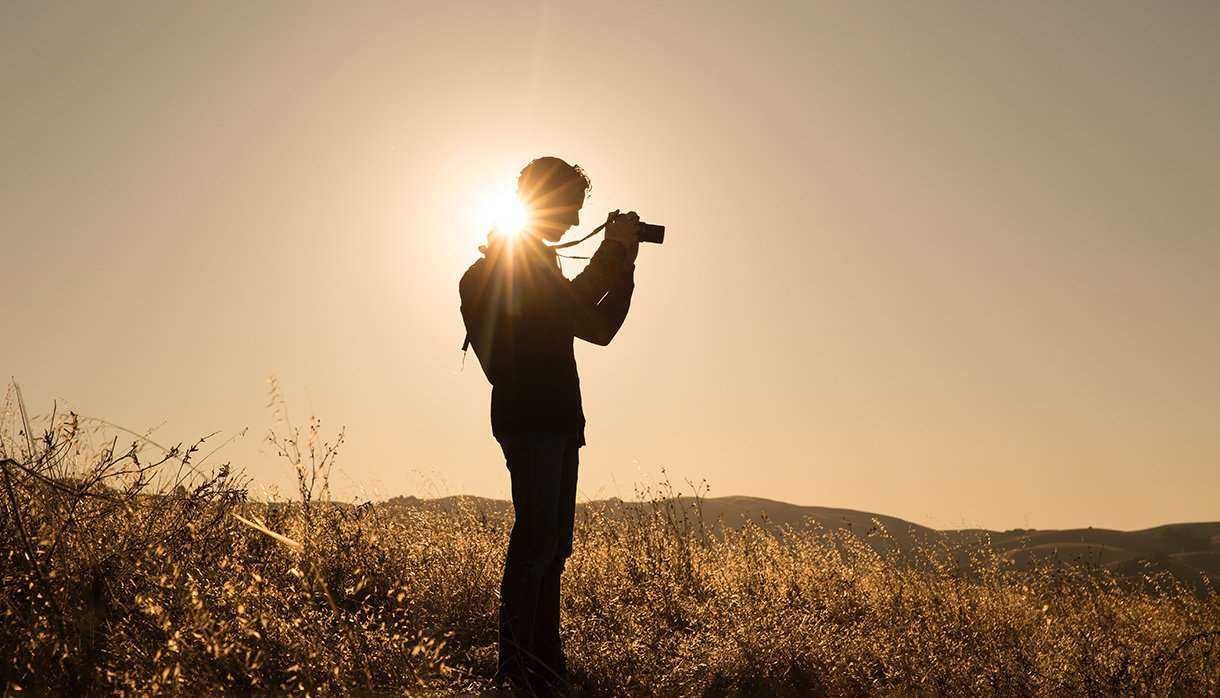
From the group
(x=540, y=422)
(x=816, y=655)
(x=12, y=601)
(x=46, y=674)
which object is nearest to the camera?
(x=46, y=674)

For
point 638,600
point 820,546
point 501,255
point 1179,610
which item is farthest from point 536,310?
point 1179,610

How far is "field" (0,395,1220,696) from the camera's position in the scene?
2.71 metres

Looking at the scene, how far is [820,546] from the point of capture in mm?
7066

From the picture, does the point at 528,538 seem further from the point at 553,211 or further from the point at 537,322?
the point at 553,211

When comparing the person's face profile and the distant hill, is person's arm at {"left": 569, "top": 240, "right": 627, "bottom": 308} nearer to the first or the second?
the person's face profile

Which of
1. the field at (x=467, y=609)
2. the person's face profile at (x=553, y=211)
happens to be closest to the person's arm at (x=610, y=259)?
→ the person's face profile at (x=553, y=211)

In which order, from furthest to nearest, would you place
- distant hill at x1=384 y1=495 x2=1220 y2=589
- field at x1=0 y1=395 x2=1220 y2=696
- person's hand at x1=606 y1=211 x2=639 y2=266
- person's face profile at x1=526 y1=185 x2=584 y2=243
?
distant hill at x1=384 y1=495 x2=1220 y2=589 < person's face profile at x1=526 y1=185 x2=584 y2=243 < person's hand at x1=606 y1=211 x2=639 y2=266 < field at x1=0 y1=395 x2=1220 y2=696

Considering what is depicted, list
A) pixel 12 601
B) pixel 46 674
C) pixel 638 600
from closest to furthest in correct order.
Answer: pixel 46 674
pixel 12 601
pixel 638 600

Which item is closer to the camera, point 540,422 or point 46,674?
point 46,674

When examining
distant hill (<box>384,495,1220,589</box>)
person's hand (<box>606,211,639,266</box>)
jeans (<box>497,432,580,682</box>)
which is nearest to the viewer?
jeans (<box>497,432,580,682</box>)

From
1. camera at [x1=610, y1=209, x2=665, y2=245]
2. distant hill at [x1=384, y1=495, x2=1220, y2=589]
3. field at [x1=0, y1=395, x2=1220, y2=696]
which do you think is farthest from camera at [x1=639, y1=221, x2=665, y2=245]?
distant hill at [x1=384, y1=495, x2=1220, y2=589]

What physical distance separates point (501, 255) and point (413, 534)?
3.09 metres

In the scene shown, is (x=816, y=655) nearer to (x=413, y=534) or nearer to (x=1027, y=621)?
(x=1027, y=621)

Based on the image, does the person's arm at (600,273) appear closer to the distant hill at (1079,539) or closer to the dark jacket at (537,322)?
the dark jacket at (537,322)
